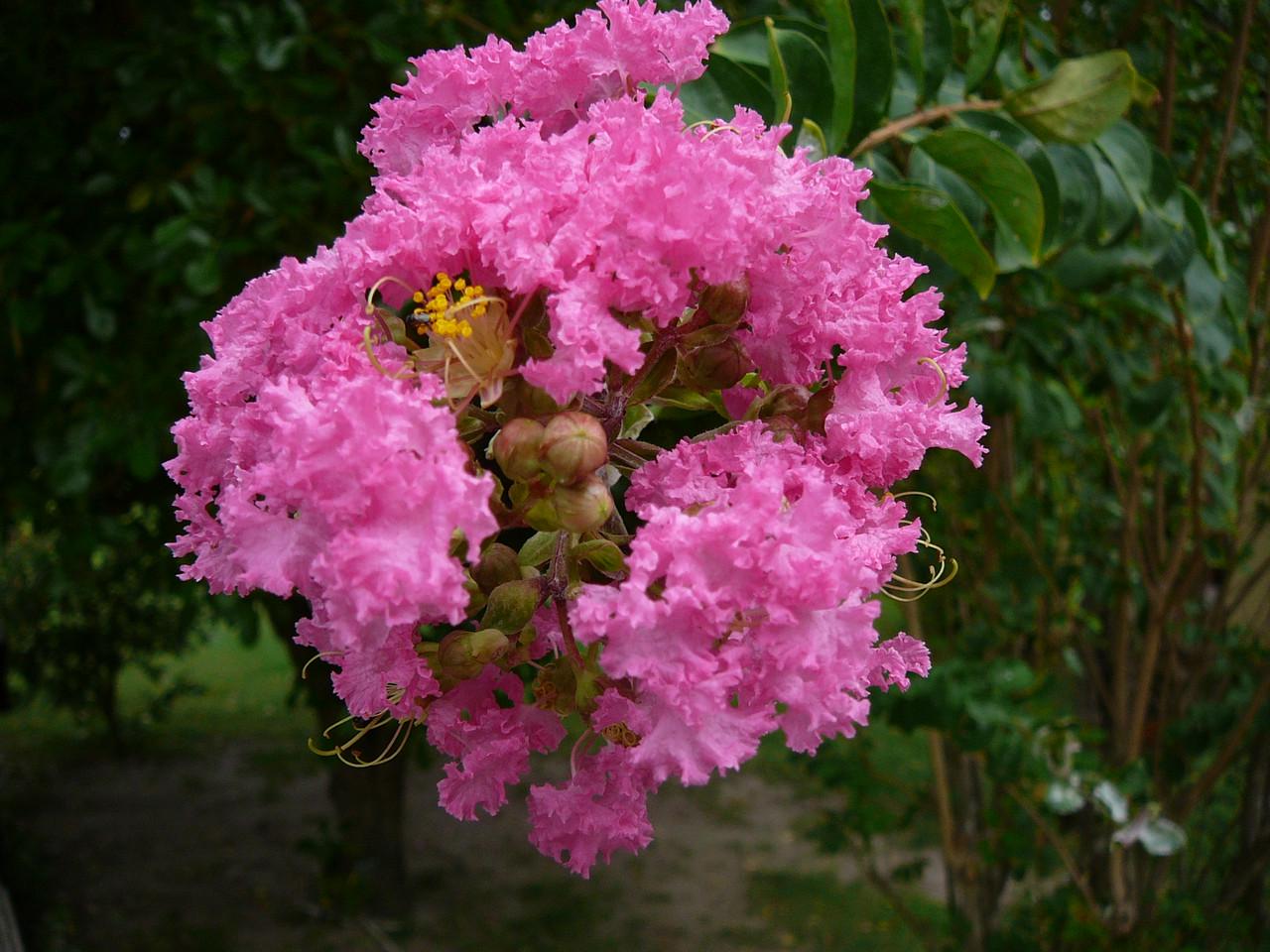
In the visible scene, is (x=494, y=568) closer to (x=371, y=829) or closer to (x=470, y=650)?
(x=470, y=650)

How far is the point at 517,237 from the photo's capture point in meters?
0.57

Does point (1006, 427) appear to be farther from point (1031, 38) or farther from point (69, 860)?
point (69, 860)

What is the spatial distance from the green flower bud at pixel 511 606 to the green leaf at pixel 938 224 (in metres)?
0.50

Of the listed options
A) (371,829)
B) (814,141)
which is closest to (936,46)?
(814,141)

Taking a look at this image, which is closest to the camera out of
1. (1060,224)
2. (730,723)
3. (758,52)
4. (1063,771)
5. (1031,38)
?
(730,723)

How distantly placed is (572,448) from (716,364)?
14cm

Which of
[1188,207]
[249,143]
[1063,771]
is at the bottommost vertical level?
[1063,771]

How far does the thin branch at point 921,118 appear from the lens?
101 cm

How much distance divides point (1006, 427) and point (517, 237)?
201 cm

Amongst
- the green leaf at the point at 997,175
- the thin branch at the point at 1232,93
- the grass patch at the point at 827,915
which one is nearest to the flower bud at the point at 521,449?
the green leaf at the point at 997,175

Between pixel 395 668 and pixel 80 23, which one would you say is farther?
pixel 80 23

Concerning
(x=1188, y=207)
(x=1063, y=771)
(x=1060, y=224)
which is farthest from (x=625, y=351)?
(x=1063, y=771)

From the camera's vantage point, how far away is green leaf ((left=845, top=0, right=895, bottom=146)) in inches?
38.5

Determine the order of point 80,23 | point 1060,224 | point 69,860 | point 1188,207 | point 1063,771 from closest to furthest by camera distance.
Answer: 1. point 1060,224
2. point 1188,207
3. point 1063,771
4. point 80,23
5. point 69,860
